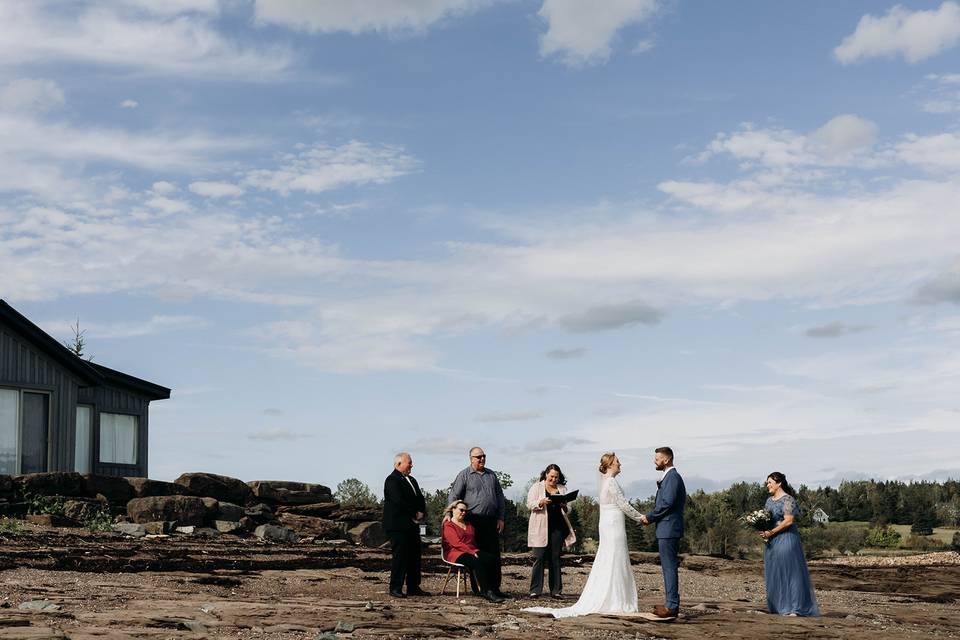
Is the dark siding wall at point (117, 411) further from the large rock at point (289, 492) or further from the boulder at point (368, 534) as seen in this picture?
the boulder at point (368, 534)

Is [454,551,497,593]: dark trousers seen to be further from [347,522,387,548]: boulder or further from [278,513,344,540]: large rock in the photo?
[278,513,344,540]: large rock

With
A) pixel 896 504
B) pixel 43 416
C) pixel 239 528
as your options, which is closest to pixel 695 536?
pixel 896 504

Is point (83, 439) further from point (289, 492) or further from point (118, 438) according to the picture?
point (289, 492)

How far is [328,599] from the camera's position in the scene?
15.5 metres

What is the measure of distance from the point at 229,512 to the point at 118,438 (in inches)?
306

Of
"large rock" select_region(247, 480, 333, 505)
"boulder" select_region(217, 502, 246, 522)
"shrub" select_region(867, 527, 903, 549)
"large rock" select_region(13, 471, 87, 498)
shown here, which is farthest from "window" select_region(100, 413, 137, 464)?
"shrub" select_region(867, 527, 903, 549)

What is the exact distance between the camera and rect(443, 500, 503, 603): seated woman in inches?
612

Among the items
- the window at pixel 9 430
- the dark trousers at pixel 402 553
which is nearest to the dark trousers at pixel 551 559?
the dark trousers at pixel 402 553

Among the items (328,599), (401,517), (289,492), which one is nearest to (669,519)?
(401,517)

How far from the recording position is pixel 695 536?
142ft

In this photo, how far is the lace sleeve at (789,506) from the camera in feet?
48.6

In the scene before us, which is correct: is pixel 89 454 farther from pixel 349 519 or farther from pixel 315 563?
pixel 315 563

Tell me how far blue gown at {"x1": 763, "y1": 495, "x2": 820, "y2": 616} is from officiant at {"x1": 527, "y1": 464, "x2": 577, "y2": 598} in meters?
2.79

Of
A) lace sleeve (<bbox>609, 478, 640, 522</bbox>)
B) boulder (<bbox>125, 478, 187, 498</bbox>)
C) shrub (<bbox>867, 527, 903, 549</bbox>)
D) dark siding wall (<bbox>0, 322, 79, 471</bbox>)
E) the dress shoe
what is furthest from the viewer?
shrub (<bbox>867, 527, 903, 549</bbox>)
